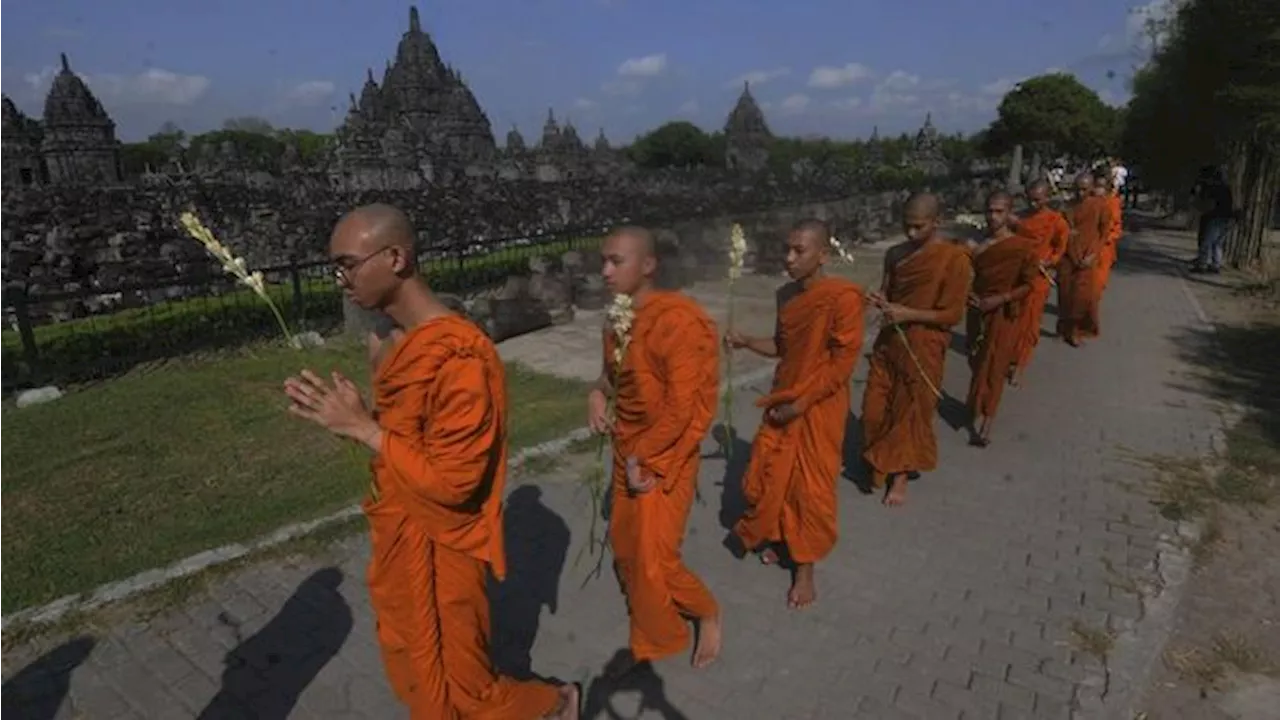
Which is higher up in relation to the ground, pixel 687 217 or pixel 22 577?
pixel 687 217

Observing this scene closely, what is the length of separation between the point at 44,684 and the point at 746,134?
38.6 m

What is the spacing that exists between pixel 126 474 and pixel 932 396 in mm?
5932

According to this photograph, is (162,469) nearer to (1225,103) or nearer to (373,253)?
(373,253)

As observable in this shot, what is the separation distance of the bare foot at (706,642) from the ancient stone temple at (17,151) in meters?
26.5

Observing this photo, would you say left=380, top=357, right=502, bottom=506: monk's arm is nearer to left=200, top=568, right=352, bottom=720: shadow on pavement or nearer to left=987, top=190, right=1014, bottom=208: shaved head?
left=200, top=568, right=352, bottom=720: shadow on pavement

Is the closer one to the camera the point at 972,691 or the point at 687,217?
the point at 972,691

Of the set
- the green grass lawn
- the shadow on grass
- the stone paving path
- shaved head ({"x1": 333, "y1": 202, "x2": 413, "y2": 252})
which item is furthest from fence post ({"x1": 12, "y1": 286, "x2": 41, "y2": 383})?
the shadow on grass

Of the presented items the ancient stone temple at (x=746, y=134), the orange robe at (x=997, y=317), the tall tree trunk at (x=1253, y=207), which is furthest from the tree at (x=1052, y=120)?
the orange robe at (x=997, y=317)

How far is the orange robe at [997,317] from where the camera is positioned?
654 centimetres

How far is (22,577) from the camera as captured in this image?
Result: 450 cm

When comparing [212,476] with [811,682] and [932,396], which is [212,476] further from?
[932,396]

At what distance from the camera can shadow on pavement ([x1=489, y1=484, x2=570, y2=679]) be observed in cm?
386

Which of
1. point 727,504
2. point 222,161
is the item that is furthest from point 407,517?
point 222,161

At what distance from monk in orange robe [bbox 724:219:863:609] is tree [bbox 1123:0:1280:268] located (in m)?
10.7
